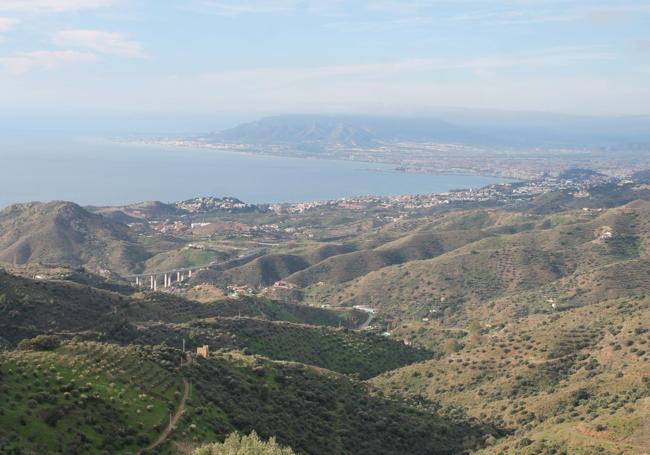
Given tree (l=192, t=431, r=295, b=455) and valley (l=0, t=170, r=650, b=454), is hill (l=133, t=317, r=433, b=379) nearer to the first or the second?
valley (l=0, t=170, r=650, b=454)

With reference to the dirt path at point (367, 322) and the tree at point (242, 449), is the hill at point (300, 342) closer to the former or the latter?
the dirt path at point (367, 322)

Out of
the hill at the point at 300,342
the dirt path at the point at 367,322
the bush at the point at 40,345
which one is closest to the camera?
the bush at the point at 40,345

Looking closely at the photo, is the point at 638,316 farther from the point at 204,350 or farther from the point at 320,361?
the point at 204,350

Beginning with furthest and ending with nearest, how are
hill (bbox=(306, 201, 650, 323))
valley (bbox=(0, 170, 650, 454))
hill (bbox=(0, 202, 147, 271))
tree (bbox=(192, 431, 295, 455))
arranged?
hill (bbox=(0, 202, 147, 271)) < hill (bbox=(306, 201, 650, 323)) < valley (bbox=(0, 170, 650, 454)) < tree (bbox=(192, 431, 295, 455))

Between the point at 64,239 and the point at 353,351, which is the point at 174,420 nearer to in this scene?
the point at 353,351

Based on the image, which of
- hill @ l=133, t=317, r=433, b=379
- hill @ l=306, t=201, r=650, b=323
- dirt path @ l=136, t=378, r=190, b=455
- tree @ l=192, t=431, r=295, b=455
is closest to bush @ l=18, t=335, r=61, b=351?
dirt path @ l=136, t=378, r=190, b=455

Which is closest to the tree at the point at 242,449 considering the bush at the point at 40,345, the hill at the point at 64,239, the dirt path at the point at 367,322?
the bush at the point at 40,345

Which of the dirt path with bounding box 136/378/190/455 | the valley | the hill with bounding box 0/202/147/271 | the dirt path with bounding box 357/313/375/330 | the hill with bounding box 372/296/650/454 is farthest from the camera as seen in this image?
the hill with bounding box 0/202/147/271

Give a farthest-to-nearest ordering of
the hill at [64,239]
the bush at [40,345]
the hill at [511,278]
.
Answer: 1. the hill at [64,239]
2. the hill at [511,278]
3. the bush at [40,345]

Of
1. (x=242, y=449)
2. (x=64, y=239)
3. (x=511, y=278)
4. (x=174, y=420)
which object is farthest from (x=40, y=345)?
(x=64, y=239)

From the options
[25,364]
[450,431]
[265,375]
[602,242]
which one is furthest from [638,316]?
[602,242]

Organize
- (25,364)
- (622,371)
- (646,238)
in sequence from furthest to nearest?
(646,238), (622,371), (25,364)
